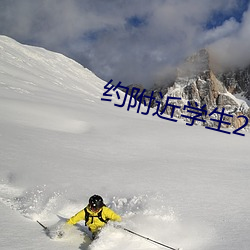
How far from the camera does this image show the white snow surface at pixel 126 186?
17.0ft

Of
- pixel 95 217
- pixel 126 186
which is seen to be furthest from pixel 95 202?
pixel 126 186

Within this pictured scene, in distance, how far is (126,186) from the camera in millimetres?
7605

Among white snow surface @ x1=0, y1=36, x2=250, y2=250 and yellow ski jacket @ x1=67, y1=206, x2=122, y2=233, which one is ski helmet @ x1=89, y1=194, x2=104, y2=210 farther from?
white snow surface @ x1=0, y1=36, x2=250, y2=250

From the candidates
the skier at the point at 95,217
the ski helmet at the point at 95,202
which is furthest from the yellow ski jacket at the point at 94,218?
the ski helmet at the point at 95,202

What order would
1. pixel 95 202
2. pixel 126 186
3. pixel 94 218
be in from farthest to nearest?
pixel 126 186 → pixel 94 218 → pixel 95 202

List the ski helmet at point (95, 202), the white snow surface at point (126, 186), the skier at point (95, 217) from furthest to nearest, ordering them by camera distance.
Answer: the skier at point (95, 217) → the ski helmet at point (95, 202) → the white snow surface at point (126, 186)

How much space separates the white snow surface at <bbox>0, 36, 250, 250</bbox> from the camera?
5.19m

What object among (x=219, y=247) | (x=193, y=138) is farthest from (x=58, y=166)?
(x=193, y=138)

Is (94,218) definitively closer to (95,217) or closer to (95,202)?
(95,217)

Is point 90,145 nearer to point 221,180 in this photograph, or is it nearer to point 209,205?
point 221,180

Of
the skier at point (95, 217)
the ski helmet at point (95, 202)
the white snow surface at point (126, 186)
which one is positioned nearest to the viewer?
the white snow surface at point (126, 186)

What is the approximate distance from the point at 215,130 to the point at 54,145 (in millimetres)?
10986

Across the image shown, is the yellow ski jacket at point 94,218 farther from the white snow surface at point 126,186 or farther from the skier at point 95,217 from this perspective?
the white snow surface at point 126,186

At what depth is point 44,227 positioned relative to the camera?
5500 mm
